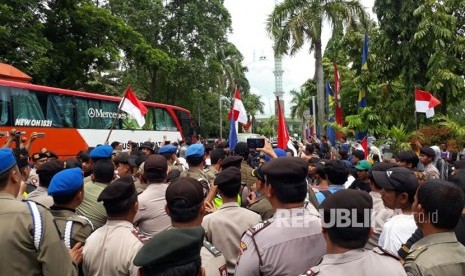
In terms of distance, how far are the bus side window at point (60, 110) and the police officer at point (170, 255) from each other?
1322cm

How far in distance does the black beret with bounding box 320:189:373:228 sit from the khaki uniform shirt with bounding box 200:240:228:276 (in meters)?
0.70

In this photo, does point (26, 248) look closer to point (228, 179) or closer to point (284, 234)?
point (284, 234)

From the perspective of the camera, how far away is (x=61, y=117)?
14.5 meters

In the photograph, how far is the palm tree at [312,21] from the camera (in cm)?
1819

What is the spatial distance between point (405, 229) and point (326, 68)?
2525cm

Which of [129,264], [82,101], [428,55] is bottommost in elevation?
[129,264]

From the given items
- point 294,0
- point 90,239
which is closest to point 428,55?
point 294,0

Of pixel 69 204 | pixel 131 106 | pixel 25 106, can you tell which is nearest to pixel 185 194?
pixel 69 204

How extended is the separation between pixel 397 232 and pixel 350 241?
1152 mm

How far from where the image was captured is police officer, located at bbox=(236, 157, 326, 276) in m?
2.31

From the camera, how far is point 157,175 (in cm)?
408

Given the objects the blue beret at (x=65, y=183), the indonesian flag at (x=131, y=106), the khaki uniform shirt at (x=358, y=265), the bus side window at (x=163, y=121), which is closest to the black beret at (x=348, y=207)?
the khaki uniform shirt at (x=358, y=265)

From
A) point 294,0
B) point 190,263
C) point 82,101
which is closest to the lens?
point 190,263

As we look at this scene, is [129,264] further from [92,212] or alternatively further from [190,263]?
[92,212]
